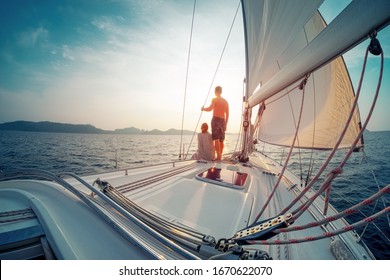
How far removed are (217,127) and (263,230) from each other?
334 cm

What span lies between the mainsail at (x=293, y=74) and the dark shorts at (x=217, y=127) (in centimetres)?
88

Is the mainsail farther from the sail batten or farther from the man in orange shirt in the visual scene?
the man in orange shirt

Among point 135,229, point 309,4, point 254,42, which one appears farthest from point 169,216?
point 254,42

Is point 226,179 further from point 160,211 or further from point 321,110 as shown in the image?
point 321,110

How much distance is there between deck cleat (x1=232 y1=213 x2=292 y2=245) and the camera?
0.84 meters

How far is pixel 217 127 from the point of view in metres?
4.10

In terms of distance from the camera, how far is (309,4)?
1.68 metres

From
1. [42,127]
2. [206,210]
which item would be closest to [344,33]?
[206,210]

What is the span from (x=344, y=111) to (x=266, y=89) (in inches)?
113

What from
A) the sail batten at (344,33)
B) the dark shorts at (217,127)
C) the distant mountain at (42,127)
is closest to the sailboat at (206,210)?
the sail batten at (344,33)

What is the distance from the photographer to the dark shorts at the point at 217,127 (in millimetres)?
4100

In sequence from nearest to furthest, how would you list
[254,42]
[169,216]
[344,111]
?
[169,216] → [254,42] → [344,111]

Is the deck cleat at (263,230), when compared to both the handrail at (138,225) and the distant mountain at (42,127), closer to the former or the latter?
the handrail at (138,225)
